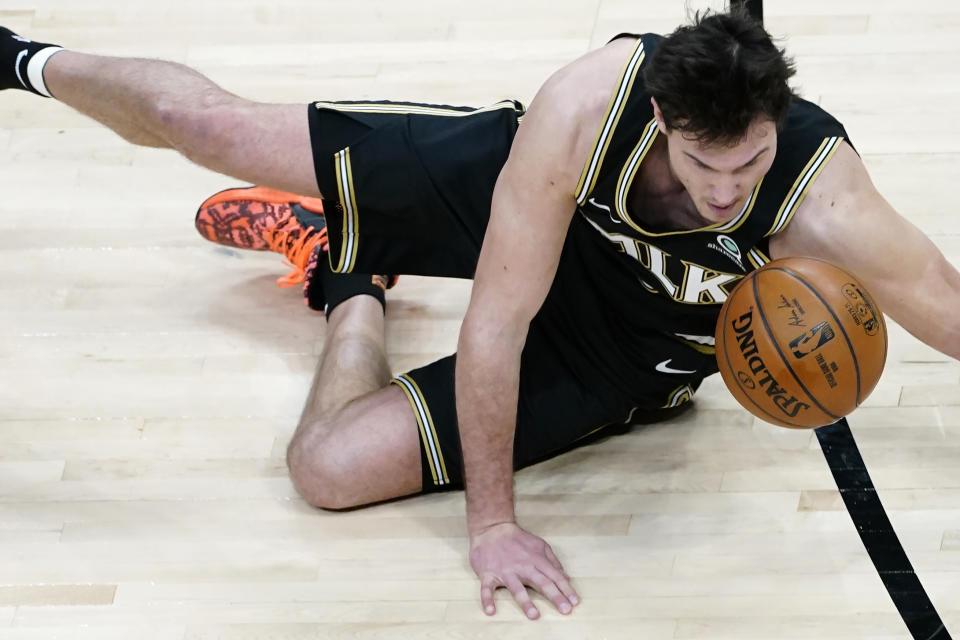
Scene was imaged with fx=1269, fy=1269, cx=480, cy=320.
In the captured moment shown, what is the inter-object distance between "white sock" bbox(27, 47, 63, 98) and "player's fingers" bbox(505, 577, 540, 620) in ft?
5.12

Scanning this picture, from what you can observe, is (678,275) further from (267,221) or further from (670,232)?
(267,221)

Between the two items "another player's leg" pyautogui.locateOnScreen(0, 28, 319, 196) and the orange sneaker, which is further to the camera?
the orange sneaker

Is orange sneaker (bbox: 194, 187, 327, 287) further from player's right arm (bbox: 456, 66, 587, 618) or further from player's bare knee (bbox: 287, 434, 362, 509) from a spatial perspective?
player's right arm (bbox: 456, 66, 587, 618)

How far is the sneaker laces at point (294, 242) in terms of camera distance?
10.2 feet

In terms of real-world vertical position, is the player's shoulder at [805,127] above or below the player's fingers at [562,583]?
above

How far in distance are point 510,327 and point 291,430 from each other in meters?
0.73

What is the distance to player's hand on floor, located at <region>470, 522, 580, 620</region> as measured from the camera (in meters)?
2.42

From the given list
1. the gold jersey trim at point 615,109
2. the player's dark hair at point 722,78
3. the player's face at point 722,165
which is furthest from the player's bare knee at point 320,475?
the player's dark hair at point 722,78

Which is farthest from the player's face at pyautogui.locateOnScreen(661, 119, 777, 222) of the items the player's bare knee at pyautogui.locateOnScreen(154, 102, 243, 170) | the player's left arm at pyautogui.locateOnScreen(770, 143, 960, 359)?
the player's bare knee at pyautogui.locateOnScreen(154, 102, 243, 170)

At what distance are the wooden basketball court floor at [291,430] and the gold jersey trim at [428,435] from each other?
9 centimetres

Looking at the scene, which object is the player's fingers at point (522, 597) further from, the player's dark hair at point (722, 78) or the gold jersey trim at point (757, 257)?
the player's dark hair at point (722, 78)

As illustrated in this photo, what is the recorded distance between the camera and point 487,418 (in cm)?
242

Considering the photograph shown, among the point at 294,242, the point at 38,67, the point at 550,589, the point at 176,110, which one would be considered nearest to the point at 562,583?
the point at 550,589

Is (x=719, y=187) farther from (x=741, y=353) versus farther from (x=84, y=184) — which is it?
(x=84, y=184)
